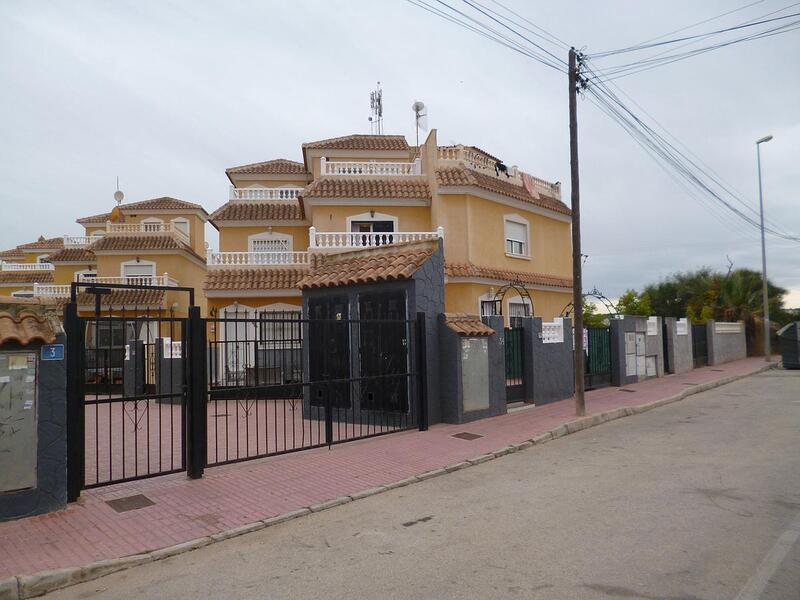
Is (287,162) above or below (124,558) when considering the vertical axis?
above

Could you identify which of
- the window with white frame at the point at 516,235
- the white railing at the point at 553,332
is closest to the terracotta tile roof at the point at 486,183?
the window with white frame at the point at 516,235

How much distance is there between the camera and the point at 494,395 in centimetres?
1215

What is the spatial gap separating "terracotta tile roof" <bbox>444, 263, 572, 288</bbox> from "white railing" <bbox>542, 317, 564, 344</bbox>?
17.3 feet

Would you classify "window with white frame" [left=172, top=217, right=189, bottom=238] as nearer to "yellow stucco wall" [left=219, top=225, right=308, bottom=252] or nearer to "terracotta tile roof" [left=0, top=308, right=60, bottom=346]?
"yellow stucco wall" [left=219, top=225, right=308, bottom=252]

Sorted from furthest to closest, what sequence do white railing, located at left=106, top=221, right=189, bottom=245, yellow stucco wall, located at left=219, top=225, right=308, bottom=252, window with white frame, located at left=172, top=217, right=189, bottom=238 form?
window with white frame, located at left=172, top=217, right=189, bottom=238
white railing, located at left=106, top=221, right=189, bottom=245
yellow stucco wall, located at left=219, top=225, right=308, bottom=252

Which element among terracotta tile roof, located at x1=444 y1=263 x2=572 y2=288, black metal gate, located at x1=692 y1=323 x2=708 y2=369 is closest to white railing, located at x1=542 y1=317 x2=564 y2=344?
terracotta tile roof, located at x1=444 y1=263 x2=572 y2=288

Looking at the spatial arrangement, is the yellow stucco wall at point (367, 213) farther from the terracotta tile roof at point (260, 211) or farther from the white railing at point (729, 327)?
the white railing at point (729, 327)

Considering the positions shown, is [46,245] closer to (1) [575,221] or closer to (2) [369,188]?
(2) [369,188]

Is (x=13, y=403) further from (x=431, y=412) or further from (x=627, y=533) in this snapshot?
(x=431, y=412)

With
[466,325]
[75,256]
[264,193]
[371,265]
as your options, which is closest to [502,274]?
[466,325]

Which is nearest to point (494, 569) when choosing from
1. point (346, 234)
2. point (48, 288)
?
point (346, 234)

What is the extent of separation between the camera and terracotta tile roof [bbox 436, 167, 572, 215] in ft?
68.3

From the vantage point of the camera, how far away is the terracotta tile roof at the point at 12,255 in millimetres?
49156

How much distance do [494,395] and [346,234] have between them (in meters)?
10.5
